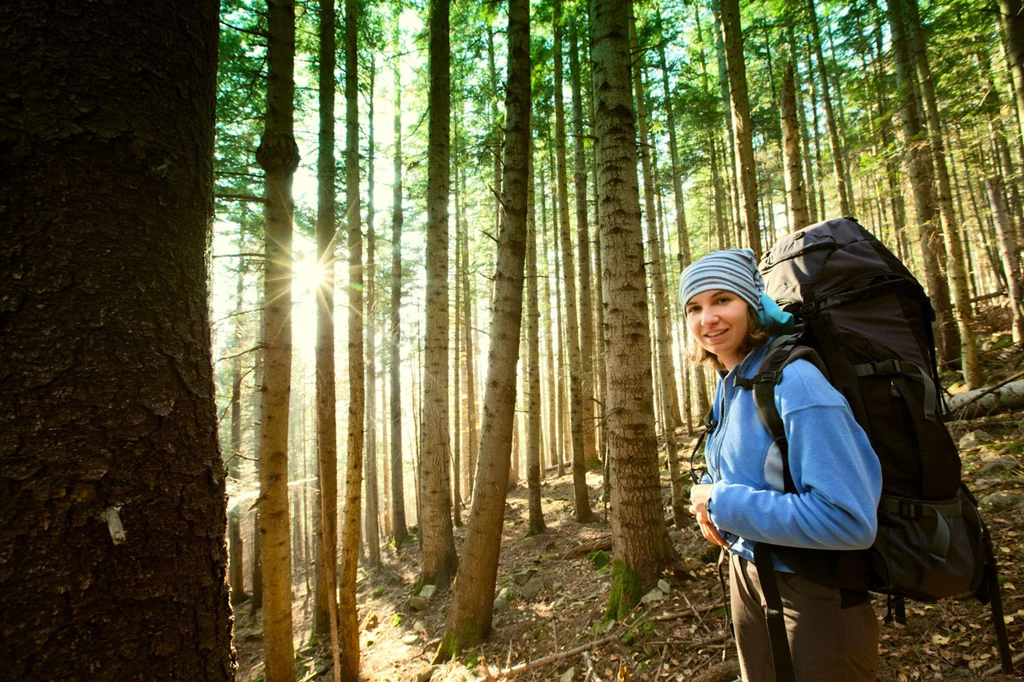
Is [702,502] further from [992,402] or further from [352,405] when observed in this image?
[992,402]

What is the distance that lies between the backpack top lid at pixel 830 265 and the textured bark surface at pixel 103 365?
7.24ft

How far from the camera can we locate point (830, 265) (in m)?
1.84

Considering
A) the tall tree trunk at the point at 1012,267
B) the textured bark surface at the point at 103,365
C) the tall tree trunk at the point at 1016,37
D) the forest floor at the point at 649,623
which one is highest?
the tall tree trunk at the point at 1016,37

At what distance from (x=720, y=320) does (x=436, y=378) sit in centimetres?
607

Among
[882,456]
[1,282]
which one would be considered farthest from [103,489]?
[882,456]

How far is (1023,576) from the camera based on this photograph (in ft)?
11.1

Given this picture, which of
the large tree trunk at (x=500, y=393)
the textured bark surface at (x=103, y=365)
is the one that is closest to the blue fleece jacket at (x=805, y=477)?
the textured bark surface at (x=103, y=365)

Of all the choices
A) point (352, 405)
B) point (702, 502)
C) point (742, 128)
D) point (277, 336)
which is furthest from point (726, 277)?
point (742, 128)

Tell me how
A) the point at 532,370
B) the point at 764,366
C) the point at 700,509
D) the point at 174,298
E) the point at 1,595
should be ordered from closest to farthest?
the point at 1,595
the point at 174,298
the point at 764,366
the point at 700,509
the point at 532,370

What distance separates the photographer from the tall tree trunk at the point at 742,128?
524 centimetres

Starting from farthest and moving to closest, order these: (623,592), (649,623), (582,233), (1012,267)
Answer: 1. (582,233)
2. (1012,267)
3. (623,592)
4. (649,623)

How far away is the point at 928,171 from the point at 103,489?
12244 millimetres

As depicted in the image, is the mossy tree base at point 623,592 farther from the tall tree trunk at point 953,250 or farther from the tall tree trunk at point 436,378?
the tall tree trunk at point 953,250

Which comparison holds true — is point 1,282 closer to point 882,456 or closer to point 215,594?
point 215,594
